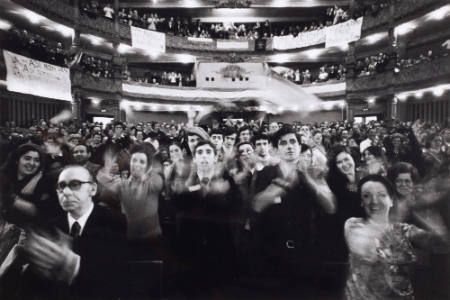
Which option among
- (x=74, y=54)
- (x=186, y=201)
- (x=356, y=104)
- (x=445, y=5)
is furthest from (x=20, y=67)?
(x=356, y=104)

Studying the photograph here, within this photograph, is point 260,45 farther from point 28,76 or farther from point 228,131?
point 228,131

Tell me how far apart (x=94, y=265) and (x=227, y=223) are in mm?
1480

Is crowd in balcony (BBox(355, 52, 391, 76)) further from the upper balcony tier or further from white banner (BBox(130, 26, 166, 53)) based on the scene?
white banner (BBox(130, 26, 166, 53))

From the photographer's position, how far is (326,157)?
13.2ft

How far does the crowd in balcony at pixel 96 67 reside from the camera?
16.4m

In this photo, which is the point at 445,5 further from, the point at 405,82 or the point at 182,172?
the point at 182,172

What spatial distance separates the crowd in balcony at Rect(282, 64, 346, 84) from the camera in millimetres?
16531

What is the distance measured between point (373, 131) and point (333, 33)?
5.07 m

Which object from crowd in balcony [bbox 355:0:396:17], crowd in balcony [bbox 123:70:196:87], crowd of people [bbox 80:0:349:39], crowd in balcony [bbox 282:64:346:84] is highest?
crowd of people [bbox 80:0:349:39]

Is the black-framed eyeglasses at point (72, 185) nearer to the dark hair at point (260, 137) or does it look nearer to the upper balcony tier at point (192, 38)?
the dark hair at point (260, 137)

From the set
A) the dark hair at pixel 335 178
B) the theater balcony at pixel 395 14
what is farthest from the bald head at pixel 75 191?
the theater balcony at pixel 395 14

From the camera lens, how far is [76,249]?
335 centimetres

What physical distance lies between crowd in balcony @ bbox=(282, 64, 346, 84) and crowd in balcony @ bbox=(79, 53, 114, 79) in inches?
385

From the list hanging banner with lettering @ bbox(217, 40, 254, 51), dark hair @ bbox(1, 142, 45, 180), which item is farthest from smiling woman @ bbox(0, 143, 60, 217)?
hanging banner with lettering @ bbox(217, 40, 254, 51)
